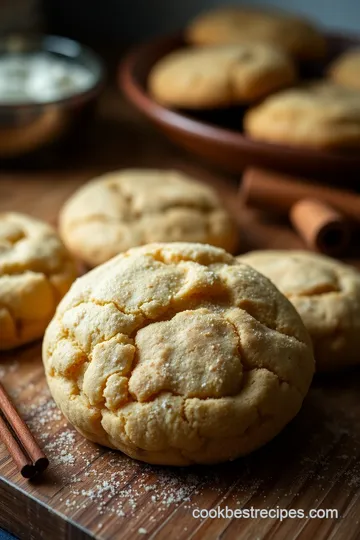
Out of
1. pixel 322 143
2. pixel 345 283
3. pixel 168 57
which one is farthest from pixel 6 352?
pixel 168 57

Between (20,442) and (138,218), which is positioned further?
(138,218)

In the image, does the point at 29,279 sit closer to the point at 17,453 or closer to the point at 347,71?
the point at 17,453

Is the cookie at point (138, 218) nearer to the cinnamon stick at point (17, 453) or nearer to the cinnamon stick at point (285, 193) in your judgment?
the cinnamon stick at point (285, 193)

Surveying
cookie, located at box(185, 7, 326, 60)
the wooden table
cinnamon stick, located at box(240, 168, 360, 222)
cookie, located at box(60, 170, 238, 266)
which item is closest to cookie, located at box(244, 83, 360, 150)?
cinnamon stick, located at box(240, 168, 360, 222)

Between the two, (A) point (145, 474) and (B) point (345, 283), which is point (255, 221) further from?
(A) point (145, 474)

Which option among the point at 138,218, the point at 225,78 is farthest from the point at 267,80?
the point at 138,218

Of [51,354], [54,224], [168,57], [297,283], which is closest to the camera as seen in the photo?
[51,354]
